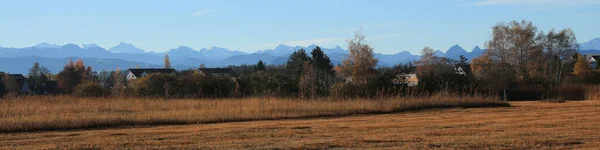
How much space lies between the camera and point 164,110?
63.4 ft

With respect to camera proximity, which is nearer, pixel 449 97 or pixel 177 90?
pixel 449 97

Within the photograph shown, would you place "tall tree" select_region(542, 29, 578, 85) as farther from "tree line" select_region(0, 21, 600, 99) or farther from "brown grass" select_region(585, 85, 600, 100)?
"brown grass" select_region(585, 85, 600, 100)

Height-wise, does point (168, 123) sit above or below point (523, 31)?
below

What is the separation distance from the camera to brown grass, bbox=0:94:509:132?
49.9 feet

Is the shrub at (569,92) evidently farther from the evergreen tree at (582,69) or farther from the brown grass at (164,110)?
the evergreen tree at (582,69)

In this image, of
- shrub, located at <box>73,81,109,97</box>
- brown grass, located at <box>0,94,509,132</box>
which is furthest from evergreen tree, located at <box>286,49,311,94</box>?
shrub, located at <box>73,81,109,97</box>

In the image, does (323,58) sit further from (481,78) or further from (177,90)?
(177,90)

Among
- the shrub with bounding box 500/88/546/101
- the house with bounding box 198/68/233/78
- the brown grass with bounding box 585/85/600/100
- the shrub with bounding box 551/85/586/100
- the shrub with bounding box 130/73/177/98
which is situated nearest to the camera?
the shrub with bounding box 130/73/177/98

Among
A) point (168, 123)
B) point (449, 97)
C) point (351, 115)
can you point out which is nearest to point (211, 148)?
point (168, 123)

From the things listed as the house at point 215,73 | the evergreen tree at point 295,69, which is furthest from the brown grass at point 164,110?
the house at point 215,73

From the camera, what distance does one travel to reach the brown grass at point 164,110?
49.9ft

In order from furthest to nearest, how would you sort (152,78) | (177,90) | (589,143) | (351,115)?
(152,78), (177,90), (351,115), (589,143)

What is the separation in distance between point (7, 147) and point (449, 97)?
18.4 metres

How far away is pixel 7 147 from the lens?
33.3ft
